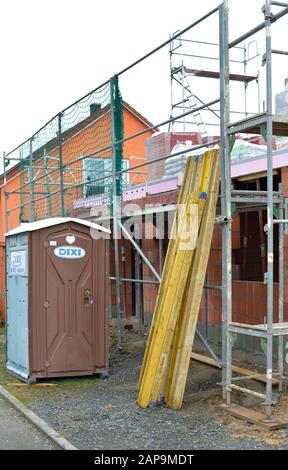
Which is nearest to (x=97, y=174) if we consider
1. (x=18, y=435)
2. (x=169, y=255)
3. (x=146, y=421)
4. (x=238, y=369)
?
(x=169, y=255)

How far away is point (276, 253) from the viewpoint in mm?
8156

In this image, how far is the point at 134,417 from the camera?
5.93m

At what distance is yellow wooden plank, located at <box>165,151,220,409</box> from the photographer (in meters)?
6.12

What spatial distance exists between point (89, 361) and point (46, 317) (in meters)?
0.84

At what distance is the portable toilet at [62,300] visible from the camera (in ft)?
25.0

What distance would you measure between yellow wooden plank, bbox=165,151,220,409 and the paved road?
→ 1454 millimetres

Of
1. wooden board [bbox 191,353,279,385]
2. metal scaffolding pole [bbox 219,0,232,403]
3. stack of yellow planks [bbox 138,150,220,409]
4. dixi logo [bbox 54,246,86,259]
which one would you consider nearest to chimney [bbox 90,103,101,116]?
dixi logo [bbox 54,246,86,259]

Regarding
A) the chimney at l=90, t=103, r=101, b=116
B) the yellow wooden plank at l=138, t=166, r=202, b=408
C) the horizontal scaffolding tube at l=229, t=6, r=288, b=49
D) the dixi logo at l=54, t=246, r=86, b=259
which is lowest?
the yellow wooden plank at l=138, t=166, r=202, b=408

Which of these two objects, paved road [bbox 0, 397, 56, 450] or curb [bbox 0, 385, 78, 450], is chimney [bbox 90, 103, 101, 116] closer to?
curb [bbox 0, 385, 78, 450]

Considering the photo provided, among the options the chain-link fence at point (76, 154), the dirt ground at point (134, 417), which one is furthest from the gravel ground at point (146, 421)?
the chain-link fence at point (76, 154)

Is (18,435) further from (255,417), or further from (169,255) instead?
(169,255)
